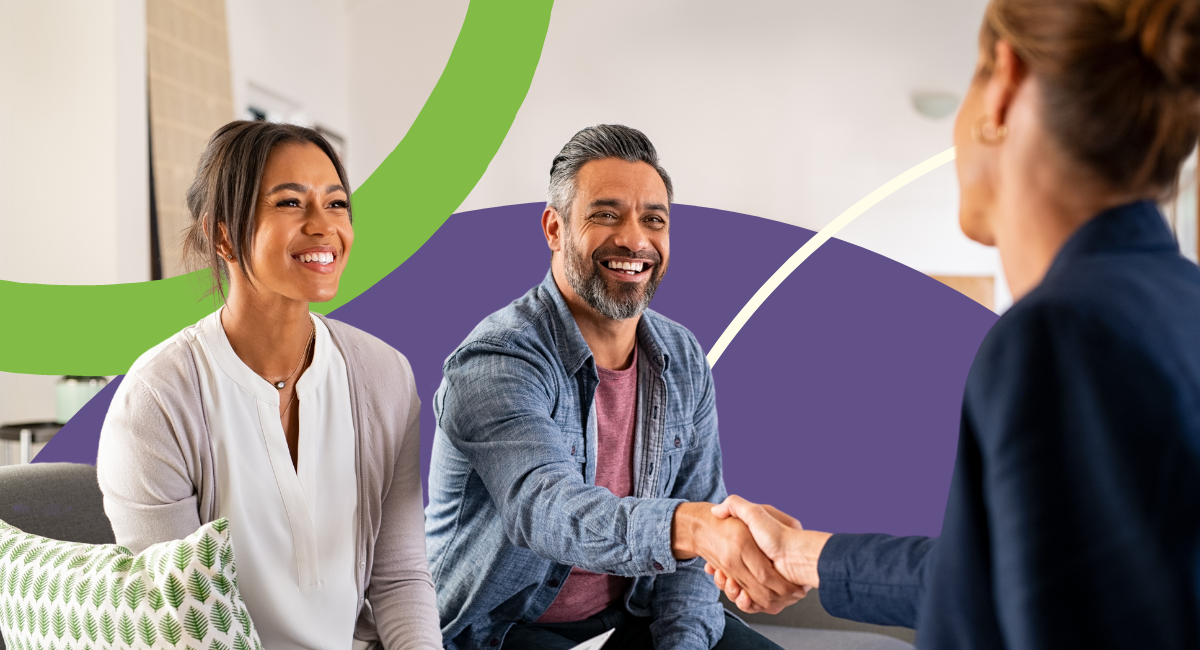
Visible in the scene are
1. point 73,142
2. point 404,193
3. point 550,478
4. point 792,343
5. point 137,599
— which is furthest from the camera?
point 73,142

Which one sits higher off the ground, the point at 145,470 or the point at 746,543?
the point at 145,470

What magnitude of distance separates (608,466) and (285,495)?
0.67m

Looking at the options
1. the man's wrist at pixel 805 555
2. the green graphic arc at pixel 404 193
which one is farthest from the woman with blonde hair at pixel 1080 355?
the green graphic arc at pixel 404 193

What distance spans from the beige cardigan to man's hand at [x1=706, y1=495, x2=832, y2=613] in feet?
1.73

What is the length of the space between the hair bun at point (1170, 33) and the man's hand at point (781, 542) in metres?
0.79

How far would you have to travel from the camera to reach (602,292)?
1861mm

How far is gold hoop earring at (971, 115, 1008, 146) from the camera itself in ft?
2.70

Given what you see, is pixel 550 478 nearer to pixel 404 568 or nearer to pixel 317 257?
pixel 404 568

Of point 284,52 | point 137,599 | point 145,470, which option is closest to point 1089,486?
point 137,599

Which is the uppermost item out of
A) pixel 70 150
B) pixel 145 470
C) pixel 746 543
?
pixel 70 150

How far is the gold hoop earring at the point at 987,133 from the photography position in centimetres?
82

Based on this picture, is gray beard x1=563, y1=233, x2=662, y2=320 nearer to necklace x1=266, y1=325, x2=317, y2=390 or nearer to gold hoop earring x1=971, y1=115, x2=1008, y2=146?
necklace x1=266, y1=325, x2=317, y2=390

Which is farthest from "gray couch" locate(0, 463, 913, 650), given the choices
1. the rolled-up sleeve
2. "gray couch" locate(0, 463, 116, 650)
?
the rolled-up sleeve

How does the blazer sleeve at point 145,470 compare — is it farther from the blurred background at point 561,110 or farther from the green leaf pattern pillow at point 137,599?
the blurred background at point 561,110
